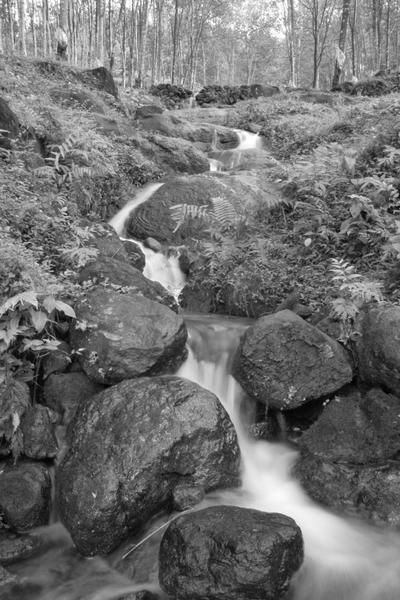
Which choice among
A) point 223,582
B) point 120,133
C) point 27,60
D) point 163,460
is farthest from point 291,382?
point 27,60

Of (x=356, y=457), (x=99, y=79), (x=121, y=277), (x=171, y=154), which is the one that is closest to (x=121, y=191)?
(x=171, y=154)

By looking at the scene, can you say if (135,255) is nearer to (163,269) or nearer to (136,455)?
(163,269)

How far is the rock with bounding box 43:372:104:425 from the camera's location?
5453 millimetres

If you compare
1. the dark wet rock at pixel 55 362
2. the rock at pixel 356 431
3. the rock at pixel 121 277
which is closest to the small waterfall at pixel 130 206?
the rock at pixel 121 277

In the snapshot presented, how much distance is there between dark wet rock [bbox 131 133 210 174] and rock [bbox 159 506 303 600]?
10.4 m

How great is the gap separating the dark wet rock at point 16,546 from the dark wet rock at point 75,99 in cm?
1210

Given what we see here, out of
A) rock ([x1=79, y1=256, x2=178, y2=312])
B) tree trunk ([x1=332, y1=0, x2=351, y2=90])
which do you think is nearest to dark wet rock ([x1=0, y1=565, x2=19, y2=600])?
rock ([x1=79, y1=256, x2=178, y2=312])

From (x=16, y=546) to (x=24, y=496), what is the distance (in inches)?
17.6

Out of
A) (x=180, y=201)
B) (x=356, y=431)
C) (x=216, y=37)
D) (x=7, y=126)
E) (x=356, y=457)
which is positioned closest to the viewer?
(x=356, y=457)

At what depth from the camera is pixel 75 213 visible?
827cm

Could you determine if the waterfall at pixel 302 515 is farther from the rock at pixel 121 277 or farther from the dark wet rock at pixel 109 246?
the dark wet rock at pixel 109 246

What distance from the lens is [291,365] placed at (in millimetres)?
5766

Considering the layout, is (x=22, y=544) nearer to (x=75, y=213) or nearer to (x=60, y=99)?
(x=75, y=213)

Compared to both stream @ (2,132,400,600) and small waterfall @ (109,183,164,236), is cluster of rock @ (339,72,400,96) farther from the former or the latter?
stream @ (2,132,400,600)
